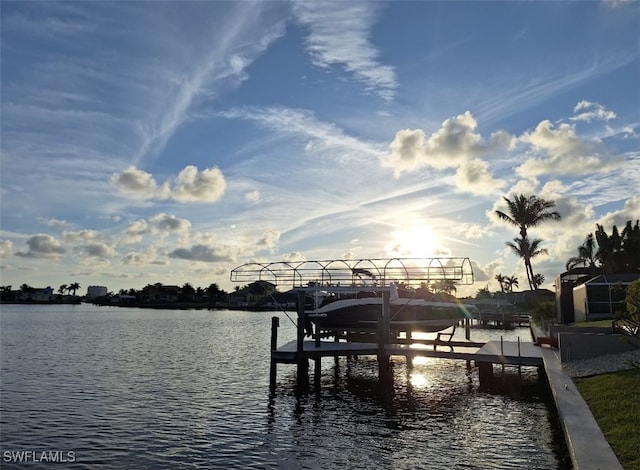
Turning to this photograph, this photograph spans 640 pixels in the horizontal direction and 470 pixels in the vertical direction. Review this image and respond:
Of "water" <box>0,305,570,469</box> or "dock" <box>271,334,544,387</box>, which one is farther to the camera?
"dock" <box>271,334,544,387</box>

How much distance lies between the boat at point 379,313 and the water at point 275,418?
2721mm

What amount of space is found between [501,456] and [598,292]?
29.1 m

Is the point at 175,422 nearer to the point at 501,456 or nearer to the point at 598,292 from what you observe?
the point at 501,456

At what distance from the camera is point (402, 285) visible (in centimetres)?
3250

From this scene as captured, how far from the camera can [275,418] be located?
62.4ft

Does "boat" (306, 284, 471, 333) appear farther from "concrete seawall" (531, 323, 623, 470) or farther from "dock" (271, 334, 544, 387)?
"concrete seawall" (531, 323, 623, 470)

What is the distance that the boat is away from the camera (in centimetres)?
2970

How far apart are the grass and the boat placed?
13.9 m

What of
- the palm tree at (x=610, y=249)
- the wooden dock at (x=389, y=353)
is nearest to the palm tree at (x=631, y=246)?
the palm tree at (x=610, y=249)

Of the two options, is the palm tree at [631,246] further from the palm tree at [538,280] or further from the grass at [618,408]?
the grass at [618,408]

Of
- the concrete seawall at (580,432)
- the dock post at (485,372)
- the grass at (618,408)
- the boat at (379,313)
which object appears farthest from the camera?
the boat at (379,313)

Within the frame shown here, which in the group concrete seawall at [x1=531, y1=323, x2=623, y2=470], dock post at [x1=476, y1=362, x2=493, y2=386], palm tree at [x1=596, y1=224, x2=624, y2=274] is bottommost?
dock post at [x1=476, y1=362, x2=493, y2=386]

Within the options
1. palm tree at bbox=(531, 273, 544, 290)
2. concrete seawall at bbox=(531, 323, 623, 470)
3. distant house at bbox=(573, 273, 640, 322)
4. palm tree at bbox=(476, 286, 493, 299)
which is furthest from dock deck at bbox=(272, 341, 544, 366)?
palm tree at bbox=(476, 286, 493, 299)

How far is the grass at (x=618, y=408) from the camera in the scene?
9.32m
